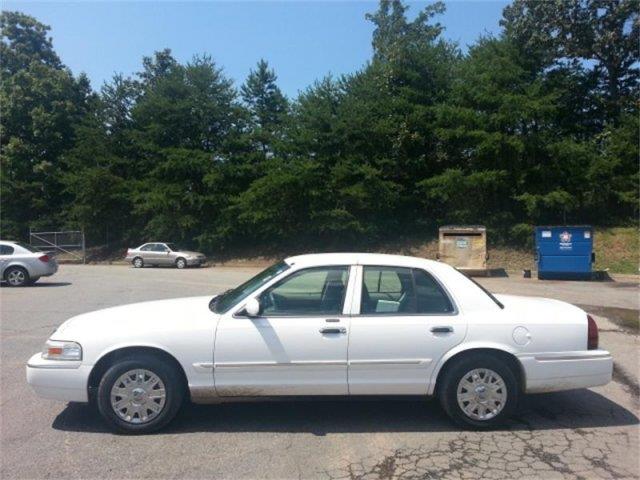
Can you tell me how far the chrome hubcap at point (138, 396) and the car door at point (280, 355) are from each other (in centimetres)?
52

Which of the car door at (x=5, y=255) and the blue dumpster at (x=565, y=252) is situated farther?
the blue dumpster at (x=565, y=252)

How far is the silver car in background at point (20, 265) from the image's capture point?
61.3ft

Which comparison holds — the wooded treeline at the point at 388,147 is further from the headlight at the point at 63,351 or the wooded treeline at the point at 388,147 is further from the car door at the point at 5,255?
the headlight at the point at 63,351

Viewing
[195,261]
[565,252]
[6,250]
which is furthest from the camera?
[195,261]

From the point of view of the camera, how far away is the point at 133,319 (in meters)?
5.33

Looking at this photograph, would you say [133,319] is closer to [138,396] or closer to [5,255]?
[138,396]

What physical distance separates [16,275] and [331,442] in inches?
663

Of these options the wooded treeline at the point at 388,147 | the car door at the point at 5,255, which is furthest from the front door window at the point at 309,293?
the wooded treeline at the point at 388,147

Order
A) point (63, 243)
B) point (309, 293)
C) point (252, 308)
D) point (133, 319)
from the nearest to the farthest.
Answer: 1. point (252, 308)
2. point (133, 319)
3. point (309, 293)
4. point (63, 243)

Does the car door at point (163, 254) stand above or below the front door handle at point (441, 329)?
above

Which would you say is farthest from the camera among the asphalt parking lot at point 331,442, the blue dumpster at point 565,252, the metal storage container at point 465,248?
the metal storage container at point 465,248

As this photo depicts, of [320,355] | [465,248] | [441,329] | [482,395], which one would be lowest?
[482,395]

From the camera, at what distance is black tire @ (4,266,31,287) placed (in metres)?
18.7

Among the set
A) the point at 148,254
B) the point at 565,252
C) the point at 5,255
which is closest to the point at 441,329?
the point at 5,255
